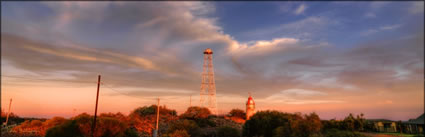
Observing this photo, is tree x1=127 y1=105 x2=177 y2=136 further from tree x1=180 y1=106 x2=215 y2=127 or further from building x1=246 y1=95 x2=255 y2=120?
building x1=246 y1=95 x2=255 y2=120

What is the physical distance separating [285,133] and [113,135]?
78.7 ft

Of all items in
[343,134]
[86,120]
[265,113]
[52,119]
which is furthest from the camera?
[265,113]

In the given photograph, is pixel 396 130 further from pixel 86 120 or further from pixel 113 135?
pixel 86 120

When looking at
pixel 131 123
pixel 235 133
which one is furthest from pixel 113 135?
pixel 235 133

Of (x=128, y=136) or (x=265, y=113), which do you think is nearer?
(x=128, y=136)

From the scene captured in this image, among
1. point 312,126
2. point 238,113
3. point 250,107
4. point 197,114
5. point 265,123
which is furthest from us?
point 238,113

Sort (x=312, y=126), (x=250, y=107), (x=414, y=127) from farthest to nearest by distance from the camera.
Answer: (x=250, y=107) → (x=414, y=127) → (x=312, y=126)

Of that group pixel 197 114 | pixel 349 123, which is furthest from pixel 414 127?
pixel 197 114

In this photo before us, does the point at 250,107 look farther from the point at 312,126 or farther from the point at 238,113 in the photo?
the point at 238,113

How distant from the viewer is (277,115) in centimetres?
4312

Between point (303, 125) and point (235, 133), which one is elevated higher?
point (303, 125)

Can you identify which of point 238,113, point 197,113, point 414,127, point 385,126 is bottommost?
point 238,113

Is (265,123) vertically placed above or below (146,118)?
above

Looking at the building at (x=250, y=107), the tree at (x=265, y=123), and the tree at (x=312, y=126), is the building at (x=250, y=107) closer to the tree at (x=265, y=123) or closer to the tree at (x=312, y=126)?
the tree at (x=265, y=123)
